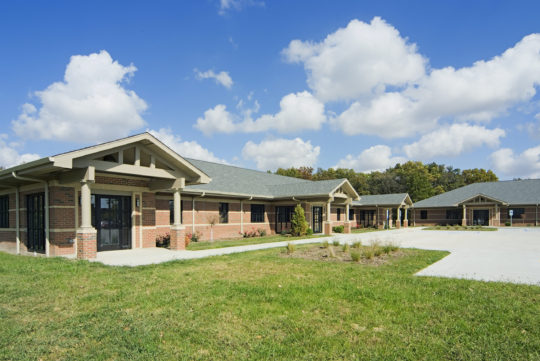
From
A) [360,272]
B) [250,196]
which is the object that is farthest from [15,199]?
[360,272]

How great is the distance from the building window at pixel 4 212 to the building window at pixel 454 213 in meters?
44.4

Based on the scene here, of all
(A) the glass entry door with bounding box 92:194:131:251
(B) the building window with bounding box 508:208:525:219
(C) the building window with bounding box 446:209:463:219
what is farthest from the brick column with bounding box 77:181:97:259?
(B) the building window with bounding box 508:208:525:219

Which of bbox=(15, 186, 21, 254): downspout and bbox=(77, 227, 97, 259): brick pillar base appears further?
bbox=(15, 186, 21, 254): downspout

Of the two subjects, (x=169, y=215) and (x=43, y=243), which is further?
(x=169, y=215)

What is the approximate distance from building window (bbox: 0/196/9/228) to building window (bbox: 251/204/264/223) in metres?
14.1

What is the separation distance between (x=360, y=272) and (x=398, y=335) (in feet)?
14.1

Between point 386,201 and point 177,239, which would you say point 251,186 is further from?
point 386,201

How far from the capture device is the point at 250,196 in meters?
23.1

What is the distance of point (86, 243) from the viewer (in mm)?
11172

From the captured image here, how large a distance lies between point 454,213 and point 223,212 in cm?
3370

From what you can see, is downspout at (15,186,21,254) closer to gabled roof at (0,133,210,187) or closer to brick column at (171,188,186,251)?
gabled roof at (0,133,210,187)

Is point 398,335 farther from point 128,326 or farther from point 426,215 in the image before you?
point 426,215

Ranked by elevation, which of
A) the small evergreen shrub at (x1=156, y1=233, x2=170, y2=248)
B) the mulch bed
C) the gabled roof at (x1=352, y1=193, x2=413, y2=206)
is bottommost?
the small evergreen shrub at (x1=156, y1=233, x2=170, y2=248)

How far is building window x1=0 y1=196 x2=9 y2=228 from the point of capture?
16.0 m
